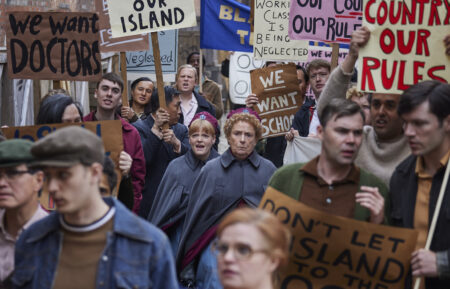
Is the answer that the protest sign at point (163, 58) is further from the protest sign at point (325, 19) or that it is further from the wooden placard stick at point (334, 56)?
the wooden placard stick at point (334, 56)

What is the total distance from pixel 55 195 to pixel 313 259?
165 centimetres

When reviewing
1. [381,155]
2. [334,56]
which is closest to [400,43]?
[381,155]

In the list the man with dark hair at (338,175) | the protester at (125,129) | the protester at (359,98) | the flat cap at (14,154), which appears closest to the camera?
the flat cap at (14,154)

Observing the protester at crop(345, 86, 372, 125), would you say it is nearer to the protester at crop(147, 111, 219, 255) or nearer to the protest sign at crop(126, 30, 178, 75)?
the protester at crop(147, 111, 219, 255)

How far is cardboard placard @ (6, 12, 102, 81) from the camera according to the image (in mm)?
7062

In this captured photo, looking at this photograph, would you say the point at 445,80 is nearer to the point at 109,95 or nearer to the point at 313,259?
the point at 313,259

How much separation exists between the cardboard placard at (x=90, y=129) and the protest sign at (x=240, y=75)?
8.13 meters

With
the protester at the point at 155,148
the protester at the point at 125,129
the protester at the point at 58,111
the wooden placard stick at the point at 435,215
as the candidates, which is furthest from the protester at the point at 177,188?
the wooden placard stick at the point at 435,215

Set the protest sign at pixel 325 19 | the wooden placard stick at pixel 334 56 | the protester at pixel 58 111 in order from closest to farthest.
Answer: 1. the protester at pixel 58 111
2. the wooden placard stick at pixel 334 56
3. the protest sign at pixel 325 19

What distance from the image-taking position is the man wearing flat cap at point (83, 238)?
370 centimetres

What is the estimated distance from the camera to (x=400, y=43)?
561 centimetres

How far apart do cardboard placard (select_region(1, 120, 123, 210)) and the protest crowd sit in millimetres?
11

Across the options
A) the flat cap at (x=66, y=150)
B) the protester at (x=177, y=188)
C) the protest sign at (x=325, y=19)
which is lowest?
the protester at (x=177, y=188)

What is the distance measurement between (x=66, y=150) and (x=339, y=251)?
69.3 inches
